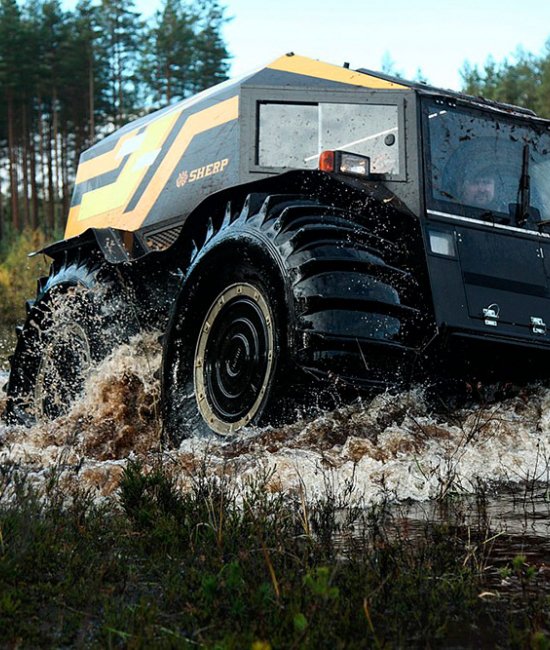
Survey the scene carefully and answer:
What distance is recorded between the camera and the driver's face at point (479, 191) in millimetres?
6902

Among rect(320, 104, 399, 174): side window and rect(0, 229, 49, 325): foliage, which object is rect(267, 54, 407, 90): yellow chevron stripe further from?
rect(0, 229, 49, 325): foliage

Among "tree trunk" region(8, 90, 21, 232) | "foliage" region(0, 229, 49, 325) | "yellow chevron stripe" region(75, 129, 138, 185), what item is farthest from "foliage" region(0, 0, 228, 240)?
"yellow chevron stripe" region(75, 129, 138, 185)

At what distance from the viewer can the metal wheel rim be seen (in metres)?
6.50

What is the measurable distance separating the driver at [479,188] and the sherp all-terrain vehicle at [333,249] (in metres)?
0.02

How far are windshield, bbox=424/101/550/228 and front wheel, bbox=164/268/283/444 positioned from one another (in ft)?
4.44

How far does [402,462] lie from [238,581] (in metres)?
2.74

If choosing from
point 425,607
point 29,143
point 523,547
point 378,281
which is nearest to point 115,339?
point 378,281

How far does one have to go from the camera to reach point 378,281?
19.9ft

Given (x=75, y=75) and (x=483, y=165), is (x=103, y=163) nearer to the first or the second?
(x=483, y=165)

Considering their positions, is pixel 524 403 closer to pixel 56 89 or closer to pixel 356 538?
pixel 356 538

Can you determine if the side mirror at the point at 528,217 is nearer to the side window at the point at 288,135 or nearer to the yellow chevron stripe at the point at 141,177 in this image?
the side window at the point at 288,135

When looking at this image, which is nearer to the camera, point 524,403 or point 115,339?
point 524,403

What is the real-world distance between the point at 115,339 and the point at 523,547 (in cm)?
509

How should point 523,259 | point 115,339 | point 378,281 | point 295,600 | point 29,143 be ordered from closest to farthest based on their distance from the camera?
point 295,600
point 378,281
point 523,259
point 115,339
point 29,143
